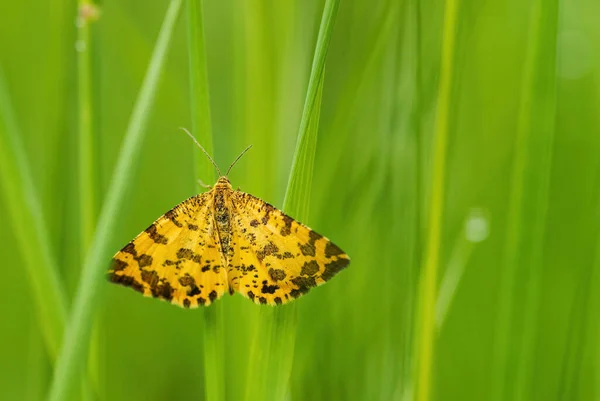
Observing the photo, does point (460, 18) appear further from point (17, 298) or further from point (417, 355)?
point (17, 298)

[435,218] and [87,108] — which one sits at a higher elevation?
[87,108]

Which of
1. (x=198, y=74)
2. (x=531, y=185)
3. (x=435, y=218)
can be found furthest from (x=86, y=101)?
(x=531, y=185)

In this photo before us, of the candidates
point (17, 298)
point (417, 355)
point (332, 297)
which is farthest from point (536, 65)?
point (17, 298)

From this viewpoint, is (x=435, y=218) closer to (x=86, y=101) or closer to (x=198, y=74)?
(x=198, y=74)

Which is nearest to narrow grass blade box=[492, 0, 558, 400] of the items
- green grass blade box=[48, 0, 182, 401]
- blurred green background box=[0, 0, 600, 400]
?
blurred green background box=[0, 0, 600, 400]

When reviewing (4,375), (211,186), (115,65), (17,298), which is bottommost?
(4,375)

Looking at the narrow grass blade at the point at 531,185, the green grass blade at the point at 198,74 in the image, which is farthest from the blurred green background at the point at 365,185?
the green grass blade at the point at 198,74

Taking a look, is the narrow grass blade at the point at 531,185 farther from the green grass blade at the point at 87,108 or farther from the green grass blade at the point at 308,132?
the green grass blade at the point at 87,108
